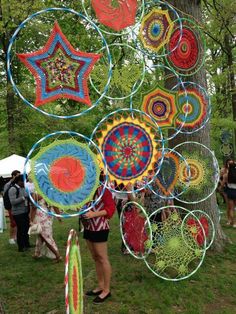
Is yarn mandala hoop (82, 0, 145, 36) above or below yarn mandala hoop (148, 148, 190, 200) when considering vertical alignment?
above

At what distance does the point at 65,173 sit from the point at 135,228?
1.88m

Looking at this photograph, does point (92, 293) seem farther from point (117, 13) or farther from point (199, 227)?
point (117, 13)

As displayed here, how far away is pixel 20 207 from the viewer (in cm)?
758

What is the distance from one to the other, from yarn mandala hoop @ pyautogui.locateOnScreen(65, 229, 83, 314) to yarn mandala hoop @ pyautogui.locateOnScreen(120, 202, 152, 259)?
1692mm

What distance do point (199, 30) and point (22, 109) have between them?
39.5ft

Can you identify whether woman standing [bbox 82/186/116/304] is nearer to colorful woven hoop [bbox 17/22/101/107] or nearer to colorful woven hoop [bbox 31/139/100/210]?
colorful woven hoop [bbox 31/139/100/210]

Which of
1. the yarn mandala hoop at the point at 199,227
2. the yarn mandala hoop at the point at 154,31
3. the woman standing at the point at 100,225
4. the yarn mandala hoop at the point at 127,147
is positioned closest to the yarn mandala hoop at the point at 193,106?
the yarn mandala hoop at the point at 154,31

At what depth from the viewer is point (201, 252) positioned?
5555mm

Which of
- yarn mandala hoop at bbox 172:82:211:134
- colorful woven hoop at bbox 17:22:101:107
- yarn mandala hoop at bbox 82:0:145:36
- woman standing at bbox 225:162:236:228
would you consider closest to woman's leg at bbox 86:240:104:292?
colorful woven hoop at bbox 17:22:101:107

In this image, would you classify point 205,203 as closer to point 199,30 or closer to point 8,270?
point 199,30

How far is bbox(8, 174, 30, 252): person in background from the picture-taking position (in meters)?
7.50

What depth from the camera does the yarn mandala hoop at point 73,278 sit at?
10.8 ft

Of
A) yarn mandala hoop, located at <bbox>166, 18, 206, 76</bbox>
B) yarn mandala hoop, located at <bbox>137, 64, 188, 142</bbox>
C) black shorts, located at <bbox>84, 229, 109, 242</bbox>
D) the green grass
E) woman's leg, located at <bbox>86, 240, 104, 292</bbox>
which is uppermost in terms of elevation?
yarn mandala hoop, located at <bbox>166, 18, 206, 76</bbox>

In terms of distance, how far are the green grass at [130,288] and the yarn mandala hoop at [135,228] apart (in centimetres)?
39
